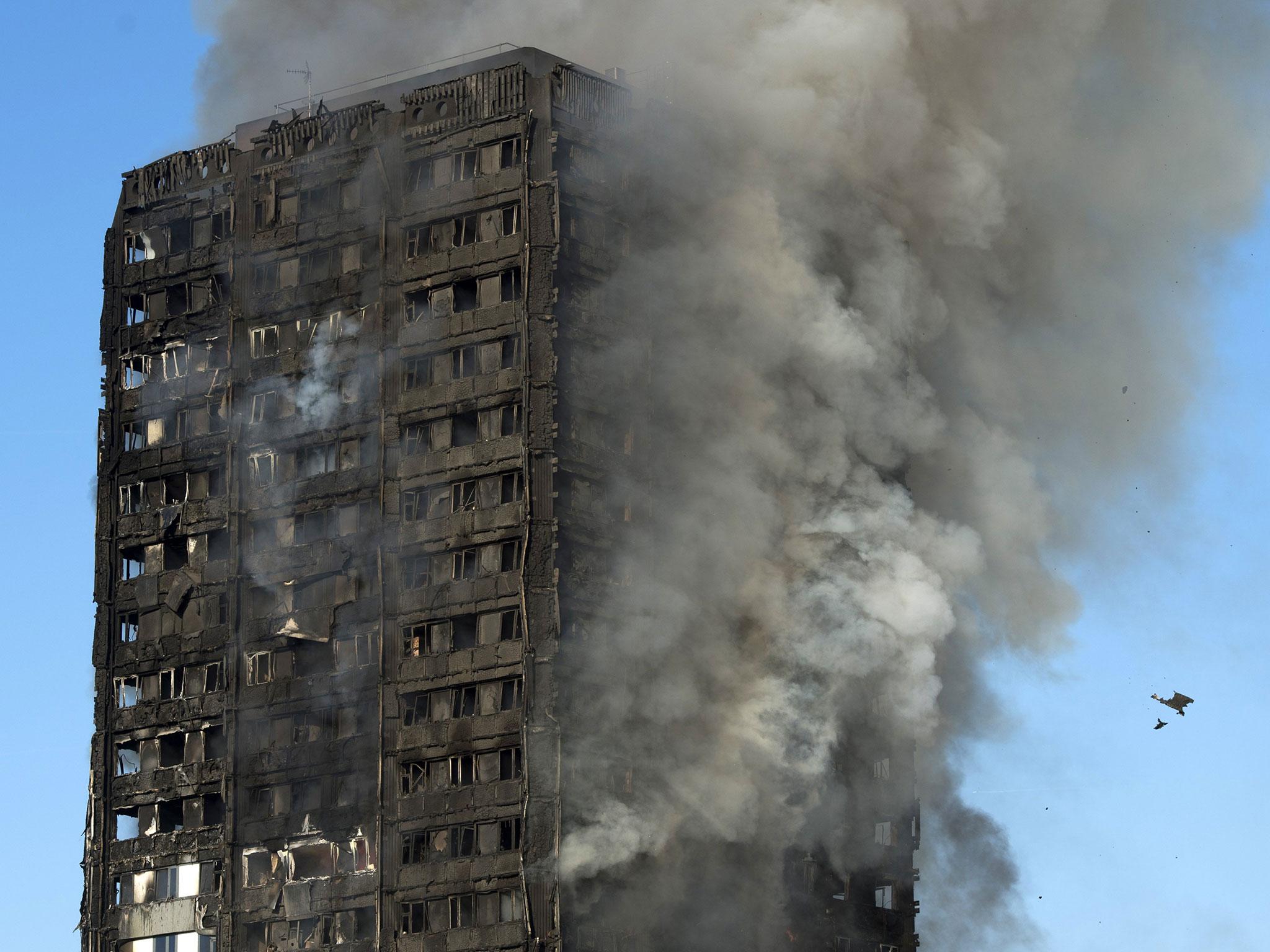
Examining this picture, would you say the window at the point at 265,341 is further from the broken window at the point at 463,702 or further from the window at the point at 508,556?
the broken window at the point at 463,702

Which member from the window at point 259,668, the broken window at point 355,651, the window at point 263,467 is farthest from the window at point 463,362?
the window at point 259,668

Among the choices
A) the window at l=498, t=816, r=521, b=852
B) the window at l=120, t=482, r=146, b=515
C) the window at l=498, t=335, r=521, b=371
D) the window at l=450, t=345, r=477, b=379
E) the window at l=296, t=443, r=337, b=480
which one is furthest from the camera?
the window at l=120, t=482, r=146, b=515

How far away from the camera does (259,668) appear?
481ft

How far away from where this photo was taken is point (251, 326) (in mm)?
150875

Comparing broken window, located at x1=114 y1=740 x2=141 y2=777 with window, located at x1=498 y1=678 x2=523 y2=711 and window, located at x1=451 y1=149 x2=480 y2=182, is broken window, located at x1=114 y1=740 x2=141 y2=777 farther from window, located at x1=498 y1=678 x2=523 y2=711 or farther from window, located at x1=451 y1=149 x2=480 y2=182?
window, located at x1=451 y1=149 x2=480 y2=182

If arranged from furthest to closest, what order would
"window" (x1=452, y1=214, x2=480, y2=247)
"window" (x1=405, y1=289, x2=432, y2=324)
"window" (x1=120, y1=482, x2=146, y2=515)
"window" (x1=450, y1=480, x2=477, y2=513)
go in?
"window" (x1=120, y1=482, x2=146, y2=515) → "window" (x1=405, y1=289, x2=432, y2=324) → "window" (x1=452, y1=214, x2=480, y2=247) → "window" (x1=450, y1=480, x2=477, y2=513)

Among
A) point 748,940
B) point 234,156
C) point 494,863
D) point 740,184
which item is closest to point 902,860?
point 748,940

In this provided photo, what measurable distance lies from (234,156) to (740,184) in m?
29.7

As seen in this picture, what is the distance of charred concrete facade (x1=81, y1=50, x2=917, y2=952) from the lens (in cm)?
13588

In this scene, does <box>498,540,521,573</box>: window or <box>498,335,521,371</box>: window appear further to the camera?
<box>498,335,521,371</box>: window

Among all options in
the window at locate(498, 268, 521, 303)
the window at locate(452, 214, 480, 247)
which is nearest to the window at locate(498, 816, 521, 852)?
the window at locate(498, 268, 521, 303)

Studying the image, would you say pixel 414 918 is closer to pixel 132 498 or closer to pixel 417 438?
pixel 417 438

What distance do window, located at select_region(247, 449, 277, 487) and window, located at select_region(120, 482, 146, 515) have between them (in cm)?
845

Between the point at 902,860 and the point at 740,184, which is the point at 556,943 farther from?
the point at 740,184
